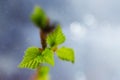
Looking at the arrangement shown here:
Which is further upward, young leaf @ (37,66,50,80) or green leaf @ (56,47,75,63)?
green leaf @ (56,47,75,63)

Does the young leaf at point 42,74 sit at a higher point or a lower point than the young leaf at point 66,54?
lower

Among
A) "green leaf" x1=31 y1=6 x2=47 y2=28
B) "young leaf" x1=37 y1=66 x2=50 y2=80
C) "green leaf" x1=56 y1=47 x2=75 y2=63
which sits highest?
"green leaf" x1=56 y1=47 x2=75 y2=63

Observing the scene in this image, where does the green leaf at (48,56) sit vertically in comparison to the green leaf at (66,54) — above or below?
below

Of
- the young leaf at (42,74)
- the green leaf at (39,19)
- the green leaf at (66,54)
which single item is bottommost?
the young leaf at (42,74)
